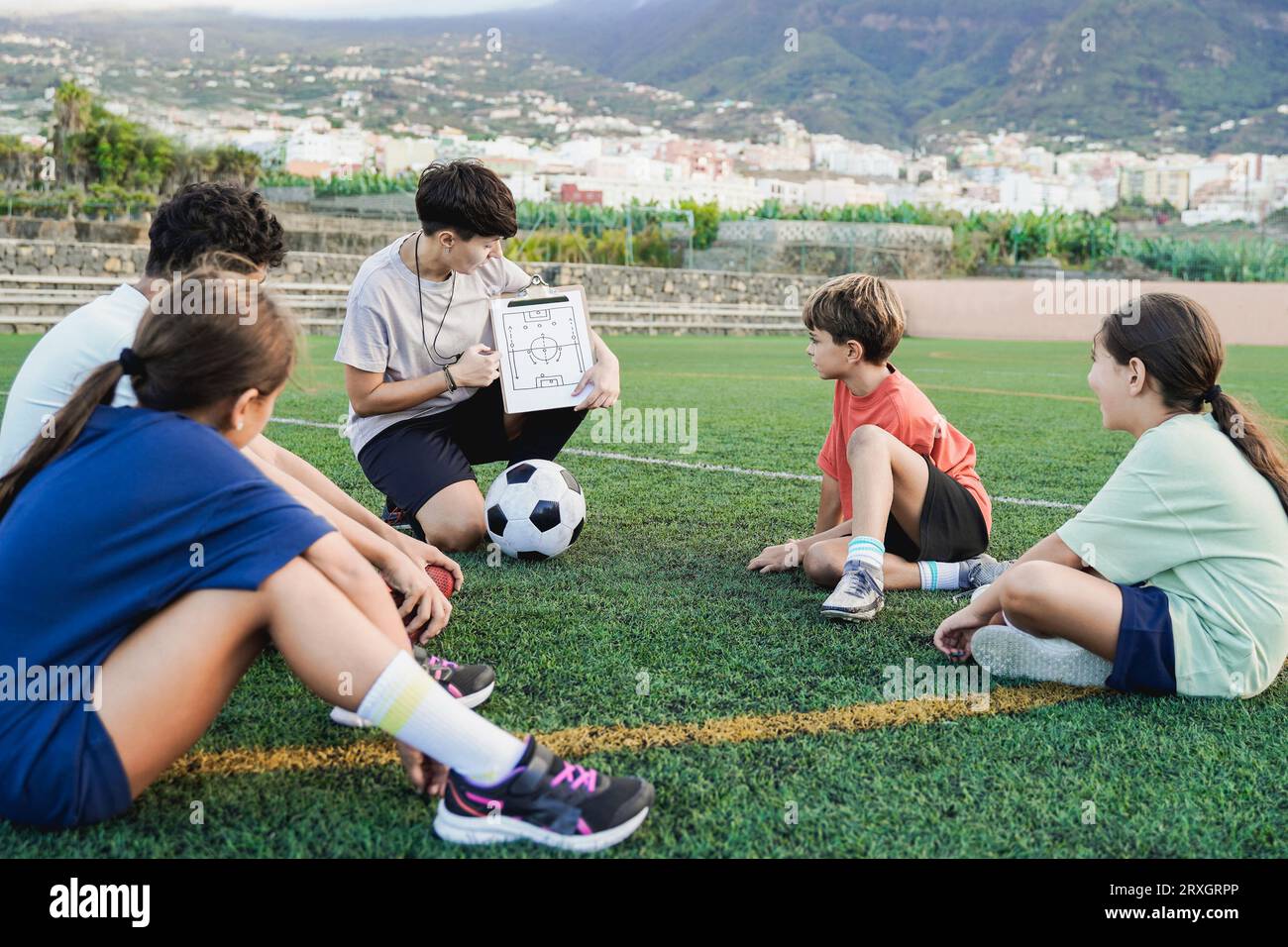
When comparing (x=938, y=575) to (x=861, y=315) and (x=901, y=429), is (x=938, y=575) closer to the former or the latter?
(x=901, y=429)

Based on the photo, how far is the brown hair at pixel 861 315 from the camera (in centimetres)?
368

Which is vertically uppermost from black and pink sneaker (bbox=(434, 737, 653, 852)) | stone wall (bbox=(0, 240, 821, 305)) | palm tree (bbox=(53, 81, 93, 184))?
palm tree (bbox=(53, 81, 93, 184))

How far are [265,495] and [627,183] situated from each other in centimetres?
8837

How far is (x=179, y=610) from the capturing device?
1.89 metres

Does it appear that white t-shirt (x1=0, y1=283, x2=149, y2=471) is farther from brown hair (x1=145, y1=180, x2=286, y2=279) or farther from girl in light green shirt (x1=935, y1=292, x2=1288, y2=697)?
girl in light green shirt (x1=935, y1=292, x2=1288, y2=697)

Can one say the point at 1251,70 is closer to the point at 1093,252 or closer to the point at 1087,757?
the point at 1093,252

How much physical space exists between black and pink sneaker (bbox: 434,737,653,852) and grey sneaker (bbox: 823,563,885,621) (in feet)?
4.69

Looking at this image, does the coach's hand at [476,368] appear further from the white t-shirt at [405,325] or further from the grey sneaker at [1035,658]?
the grey sneaker at [1035,658]

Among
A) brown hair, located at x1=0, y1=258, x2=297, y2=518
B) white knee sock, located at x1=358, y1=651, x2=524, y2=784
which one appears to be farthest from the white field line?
brown hair, located at x1=0, y1=258, x2=297, y2=518

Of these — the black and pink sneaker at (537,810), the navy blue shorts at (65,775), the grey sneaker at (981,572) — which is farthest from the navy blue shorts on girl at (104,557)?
the grey sneaker at (981,572)

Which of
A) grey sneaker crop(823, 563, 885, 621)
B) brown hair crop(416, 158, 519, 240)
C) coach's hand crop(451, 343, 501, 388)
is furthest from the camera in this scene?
coach's hand crop(451, 343, 501, 388)

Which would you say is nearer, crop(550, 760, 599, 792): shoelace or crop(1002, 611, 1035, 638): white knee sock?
crop(550, 760, 599, 792): shoelace

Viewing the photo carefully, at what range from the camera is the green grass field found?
2.03 m

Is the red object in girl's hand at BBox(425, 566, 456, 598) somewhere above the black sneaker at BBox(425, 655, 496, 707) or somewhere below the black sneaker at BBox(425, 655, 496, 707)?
above
